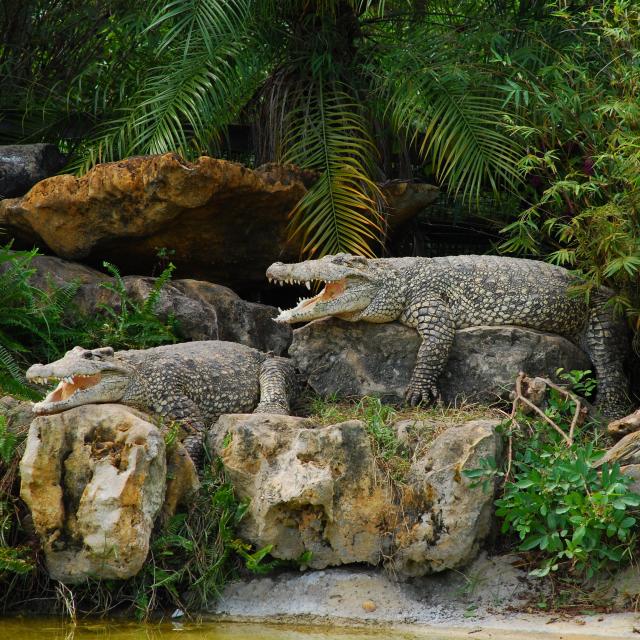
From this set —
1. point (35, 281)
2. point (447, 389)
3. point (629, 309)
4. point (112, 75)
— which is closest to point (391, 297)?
point (447, 389)

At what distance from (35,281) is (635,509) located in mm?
4936

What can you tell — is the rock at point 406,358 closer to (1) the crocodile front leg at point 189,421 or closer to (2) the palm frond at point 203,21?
(1) the crocodile front leg at point 189,421

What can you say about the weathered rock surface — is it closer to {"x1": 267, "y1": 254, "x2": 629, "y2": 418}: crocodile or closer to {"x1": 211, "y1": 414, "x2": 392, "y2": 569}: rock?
{"x1": 267, "y1": 254, "x2": 629, "y2": 418}: crocodile

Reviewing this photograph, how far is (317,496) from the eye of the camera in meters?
5.82

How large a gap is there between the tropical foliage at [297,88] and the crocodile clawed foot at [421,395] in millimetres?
1940

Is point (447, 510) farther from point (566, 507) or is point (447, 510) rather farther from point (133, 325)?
point (133, 325)

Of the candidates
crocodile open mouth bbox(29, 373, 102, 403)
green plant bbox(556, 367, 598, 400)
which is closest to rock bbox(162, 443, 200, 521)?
crocodile open mouth bbox(29, 373, 102, 403)

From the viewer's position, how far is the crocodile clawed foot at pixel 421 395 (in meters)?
7.05

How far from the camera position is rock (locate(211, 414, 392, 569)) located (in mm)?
5867

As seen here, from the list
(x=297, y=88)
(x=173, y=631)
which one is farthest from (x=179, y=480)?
(x=297, y=88)

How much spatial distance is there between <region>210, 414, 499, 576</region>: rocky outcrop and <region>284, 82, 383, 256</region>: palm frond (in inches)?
116

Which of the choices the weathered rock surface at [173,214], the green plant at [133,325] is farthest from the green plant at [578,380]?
the green plant at [133,325]

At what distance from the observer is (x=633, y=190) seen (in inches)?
268

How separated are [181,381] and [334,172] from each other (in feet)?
9.46
